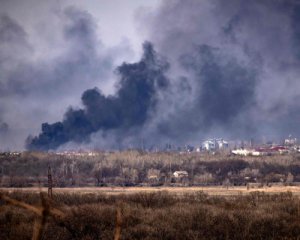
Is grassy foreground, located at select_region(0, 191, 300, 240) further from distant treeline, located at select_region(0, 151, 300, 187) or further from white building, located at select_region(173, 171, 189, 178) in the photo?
white building, located at select_region(173, 171, 189, 178)

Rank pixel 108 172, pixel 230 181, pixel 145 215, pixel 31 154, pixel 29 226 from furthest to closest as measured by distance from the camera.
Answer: pixel 31 154 → pixel 108 172 → pixel 230 181 → pixel 145 215 → pixel 29 226

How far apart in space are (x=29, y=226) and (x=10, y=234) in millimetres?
1850

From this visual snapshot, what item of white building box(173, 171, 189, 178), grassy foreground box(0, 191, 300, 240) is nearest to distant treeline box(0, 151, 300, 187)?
white building box(173, 171, 189, 178)

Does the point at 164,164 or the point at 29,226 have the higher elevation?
the point at 164,164

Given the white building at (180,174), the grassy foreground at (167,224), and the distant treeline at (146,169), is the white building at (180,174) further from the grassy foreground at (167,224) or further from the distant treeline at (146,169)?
the grassy foreground at (167,224)

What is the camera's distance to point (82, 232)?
939 inches

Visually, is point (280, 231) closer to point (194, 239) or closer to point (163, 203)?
point (194, 239)

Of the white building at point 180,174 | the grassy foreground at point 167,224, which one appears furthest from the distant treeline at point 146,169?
the grassy foreground at point 167,224

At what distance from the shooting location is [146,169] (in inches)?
4176

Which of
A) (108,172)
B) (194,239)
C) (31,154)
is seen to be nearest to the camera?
(194,239)

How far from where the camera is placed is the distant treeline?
92312 mm

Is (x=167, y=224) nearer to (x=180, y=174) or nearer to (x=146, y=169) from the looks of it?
(x=180, y=174)

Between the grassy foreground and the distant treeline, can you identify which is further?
the distant treeline

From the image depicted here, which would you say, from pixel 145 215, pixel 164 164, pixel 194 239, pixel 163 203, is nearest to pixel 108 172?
pixel 164 164
